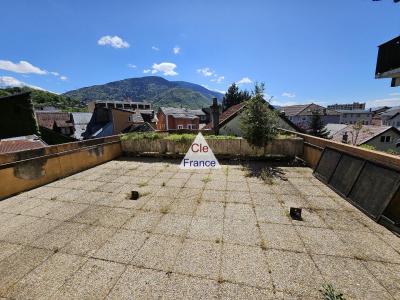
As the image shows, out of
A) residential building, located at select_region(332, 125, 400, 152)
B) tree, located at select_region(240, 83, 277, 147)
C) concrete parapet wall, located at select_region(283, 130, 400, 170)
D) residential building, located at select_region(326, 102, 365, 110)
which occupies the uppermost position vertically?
residential building, located at select_region(326, 102, 365, 110)

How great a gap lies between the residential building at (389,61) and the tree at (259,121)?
398cm

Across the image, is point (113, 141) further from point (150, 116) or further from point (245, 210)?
point (150, 116)

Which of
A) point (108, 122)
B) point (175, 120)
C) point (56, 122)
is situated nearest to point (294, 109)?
point (175, 120)

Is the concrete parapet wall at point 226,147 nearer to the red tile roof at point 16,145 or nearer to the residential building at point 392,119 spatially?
the red tile roof at point 16,145

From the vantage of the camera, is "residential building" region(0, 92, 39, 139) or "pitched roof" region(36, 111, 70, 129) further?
"pitched roof" region(36, 111, 70, 129)

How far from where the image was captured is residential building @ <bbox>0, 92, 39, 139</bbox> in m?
18.2

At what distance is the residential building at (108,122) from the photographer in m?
29.2

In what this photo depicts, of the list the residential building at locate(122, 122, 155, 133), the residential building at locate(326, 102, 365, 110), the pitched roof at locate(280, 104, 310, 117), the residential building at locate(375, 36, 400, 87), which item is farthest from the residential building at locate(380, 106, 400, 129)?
the residential building at locate(122, 122, 155, 133)

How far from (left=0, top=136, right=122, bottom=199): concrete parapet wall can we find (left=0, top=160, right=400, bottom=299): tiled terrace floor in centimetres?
60

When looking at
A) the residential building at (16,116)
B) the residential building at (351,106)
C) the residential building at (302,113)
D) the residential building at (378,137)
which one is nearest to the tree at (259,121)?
the residential building at (16,116)

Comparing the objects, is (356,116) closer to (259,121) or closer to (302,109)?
(302,109)

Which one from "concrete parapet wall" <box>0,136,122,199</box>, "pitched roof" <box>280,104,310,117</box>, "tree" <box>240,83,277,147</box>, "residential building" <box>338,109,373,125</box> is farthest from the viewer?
"residential building" <box>338,109,373,125</box>

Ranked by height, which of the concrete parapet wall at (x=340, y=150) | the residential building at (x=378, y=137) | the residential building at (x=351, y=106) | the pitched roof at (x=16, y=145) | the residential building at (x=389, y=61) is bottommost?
the residential building at (x=378, y=137)

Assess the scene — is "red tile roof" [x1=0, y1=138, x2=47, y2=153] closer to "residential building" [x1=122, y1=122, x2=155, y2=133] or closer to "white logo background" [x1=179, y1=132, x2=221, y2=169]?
"white logo background" [x1=179, y1=132, x2=221, y2=169]
